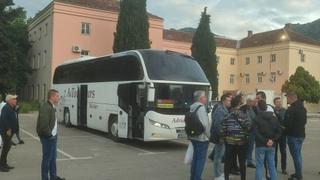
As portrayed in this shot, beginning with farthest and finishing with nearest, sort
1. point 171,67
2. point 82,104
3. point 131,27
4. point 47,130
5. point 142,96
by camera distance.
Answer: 1. point 131,27
2. point 82,104
3. point 171,67
4. point 142,96
5. point 47,130

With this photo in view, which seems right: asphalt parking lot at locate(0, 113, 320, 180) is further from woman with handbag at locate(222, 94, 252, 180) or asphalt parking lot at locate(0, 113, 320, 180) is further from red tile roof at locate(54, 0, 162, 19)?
red tile roof at locate(54, 0, 162, 19)

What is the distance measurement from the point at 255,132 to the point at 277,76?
59309 mm

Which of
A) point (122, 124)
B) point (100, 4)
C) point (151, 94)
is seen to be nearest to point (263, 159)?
point (151, 94)

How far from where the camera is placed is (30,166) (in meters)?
12.6

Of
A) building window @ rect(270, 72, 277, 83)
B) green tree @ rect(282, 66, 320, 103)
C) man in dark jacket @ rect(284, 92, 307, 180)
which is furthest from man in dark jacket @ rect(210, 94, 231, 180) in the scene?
building window @ rect(270, 72, 277, 83)

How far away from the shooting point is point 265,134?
31.6 feet

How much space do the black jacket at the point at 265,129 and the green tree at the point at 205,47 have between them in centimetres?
4489

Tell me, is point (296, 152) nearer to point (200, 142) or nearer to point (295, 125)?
point (295, 125)

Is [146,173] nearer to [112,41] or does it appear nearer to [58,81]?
[58,81]

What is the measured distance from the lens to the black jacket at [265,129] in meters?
9.65

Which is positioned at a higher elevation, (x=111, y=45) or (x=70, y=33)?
(x=70, y=33)

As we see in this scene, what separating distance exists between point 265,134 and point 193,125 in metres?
1.39

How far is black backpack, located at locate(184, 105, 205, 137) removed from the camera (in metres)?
9.60

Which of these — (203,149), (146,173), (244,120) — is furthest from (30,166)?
(244,120)
